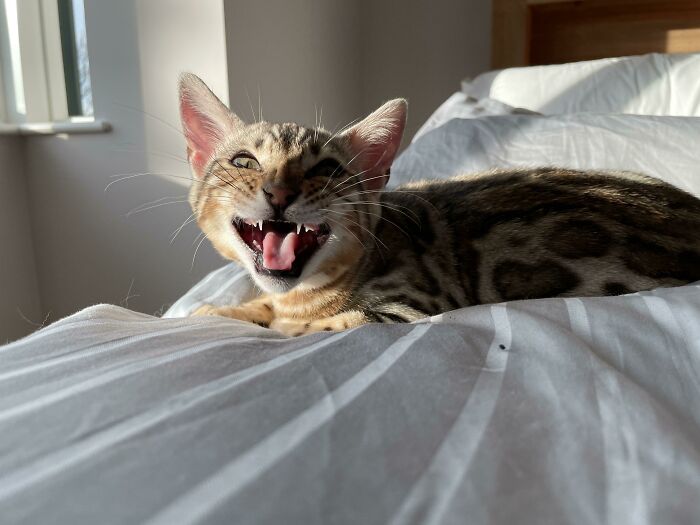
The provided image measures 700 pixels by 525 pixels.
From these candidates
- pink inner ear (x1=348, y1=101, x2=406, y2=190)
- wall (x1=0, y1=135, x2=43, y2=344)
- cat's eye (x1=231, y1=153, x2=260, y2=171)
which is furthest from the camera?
wall (x1=0, y1=135, x2=43, y2=344)

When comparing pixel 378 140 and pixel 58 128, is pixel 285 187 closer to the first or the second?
pixel 378 140

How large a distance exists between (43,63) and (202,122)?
1.31 meters

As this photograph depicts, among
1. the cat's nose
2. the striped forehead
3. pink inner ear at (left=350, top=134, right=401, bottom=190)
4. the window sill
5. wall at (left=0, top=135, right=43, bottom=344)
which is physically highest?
the window sill

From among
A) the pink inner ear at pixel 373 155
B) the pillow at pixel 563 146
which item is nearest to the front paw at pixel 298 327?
the pink inner ear at pixel 373 155

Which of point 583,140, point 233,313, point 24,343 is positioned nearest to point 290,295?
point 233,313

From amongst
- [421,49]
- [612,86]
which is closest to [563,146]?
[612,86]

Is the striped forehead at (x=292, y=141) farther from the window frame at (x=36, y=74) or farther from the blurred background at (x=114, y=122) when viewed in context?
the window frame at (x=36, y=74)

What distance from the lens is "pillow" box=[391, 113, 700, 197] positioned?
4.65 feet

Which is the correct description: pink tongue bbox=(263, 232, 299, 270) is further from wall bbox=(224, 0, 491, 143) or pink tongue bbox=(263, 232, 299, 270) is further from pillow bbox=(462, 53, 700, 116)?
pillow bbox=(462, 53, 700, 116)

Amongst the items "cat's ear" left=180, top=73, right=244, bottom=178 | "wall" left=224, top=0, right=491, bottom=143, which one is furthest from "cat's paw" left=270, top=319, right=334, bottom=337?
"wall" left=224, top=0, right=491, bottom=143

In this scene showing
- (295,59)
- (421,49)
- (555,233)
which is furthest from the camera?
(421,49)

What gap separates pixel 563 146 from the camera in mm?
1521

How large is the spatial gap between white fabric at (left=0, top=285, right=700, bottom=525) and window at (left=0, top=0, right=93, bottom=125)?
1.75m

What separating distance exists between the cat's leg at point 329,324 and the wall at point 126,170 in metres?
1.03
